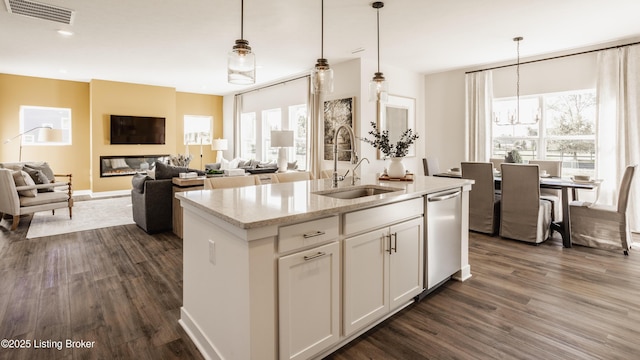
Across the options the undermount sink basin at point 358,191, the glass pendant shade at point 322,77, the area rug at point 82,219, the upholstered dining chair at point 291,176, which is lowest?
the area rug at point 82,219

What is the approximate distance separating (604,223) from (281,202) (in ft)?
13.5

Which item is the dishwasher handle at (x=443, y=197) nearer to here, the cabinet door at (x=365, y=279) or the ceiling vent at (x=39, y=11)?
the cabinet door at (x=365, y=279)

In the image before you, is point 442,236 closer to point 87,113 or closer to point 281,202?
point 281,202

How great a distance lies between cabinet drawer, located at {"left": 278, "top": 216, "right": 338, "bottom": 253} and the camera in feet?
5.45

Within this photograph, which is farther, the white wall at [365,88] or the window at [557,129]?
the white wall at [365,88]

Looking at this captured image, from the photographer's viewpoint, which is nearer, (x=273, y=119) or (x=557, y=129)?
(x=557, y=129)

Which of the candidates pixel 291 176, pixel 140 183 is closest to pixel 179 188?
pixel 140 183

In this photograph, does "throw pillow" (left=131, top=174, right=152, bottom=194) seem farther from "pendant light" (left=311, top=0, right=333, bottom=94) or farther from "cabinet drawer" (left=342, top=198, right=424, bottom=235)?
"cabinet drawer" (left=342, top=198, right=424, bottom=235)

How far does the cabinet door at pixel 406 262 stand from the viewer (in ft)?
7.58

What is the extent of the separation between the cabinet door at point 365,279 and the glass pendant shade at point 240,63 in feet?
4.56

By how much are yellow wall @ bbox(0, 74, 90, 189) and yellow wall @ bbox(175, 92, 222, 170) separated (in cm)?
224

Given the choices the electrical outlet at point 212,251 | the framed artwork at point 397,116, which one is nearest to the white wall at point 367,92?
the framed artwork at point 397,116

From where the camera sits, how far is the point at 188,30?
439 cm

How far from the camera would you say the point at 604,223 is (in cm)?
392
